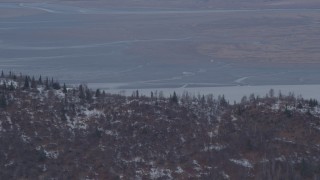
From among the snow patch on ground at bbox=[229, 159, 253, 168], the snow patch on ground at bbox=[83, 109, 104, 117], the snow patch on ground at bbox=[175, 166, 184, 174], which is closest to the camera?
the snow patch on ground at bbox=[175, 166, 184, 174]

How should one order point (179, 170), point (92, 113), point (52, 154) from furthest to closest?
point (92, 113)
point (52, 154)
point (179, 170)

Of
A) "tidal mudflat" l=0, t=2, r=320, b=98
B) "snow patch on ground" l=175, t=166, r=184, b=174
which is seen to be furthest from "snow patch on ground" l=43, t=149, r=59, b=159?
"tidal mudflat" l=0, t=2, r=320, b=98

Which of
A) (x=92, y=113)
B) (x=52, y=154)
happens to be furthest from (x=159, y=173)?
(x=92, y=113)

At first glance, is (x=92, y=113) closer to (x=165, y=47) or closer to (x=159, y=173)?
(x=159, y=173)

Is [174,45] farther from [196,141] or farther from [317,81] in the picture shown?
[196,141]

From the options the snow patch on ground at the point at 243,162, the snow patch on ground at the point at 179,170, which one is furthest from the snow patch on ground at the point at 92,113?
the snow patch on ground at the point at 243,162

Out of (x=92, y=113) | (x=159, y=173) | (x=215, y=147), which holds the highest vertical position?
(x=92, y=113)

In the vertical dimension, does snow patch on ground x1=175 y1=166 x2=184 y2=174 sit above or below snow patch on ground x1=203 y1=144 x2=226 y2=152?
below

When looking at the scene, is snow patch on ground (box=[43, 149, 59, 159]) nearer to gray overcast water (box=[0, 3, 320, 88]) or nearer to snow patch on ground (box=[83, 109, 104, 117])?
snow patch on ground (box=[83, 109, 104, 117])

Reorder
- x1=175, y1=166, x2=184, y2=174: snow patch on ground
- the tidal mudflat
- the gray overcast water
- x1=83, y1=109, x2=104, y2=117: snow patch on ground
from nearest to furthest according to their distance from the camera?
x1=175, y1=166, x2=184, y2=174: snow patch on ground, x1=83, y1=109, x2=104, y2=117: snow patch on ground, the tidal mudflat, the gray overcast water

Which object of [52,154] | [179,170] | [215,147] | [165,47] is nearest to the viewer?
[179,170]

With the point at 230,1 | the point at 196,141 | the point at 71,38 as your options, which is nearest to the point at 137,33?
the point at 71,38
